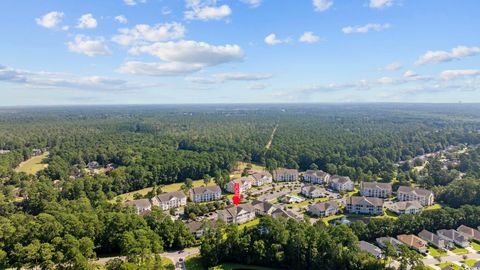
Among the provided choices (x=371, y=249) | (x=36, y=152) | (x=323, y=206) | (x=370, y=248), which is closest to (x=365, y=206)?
(x=323, y=206)

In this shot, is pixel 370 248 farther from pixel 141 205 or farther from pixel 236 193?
pixel 141 205

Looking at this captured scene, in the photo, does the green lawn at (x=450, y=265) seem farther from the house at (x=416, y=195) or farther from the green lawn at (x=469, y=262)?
the house at (x=416, y=195)

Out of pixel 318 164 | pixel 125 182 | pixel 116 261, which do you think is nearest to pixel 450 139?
pixel 318 164

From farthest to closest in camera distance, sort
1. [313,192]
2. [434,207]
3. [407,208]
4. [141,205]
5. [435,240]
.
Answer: [313,192]
[434,207]
[141,205]
[407,208]
[435,240]

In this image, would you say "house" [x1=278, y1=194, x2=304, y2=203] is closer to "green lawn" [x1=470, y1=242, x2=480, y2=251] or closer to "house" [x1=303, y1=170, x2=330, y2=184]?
"house" [x1=303, y1=170, x2=330, y2=184]

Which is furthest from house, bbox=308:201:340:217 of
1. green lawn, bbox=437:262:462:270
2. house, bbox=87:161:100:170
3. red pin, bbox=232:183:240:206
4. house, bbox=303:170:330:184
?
house, bbox=87:161:100:170

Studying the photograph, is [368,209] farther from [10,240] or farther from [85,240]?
[10,240]

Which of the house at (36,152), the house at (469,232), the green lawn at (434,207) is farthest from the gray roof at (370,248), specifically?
the house at (36,152)
